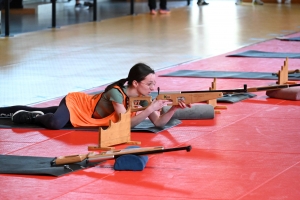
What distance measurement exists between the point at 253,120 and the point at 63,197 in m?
2.84

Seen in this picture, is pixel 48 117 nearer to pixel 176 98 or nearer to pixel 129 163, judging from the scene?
pixel 176 98

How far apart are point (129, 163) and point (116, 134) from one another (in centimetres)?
75

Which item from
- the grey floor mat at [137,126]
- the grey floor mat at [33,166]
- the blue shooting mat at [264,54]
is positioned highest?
the grey floor mat at [33,166]

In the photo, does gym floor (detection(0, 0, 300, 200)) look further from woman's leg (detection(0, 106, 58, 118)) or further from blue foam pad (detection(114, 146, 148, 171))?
woman's leg (detection(0, 106, 58, 118))

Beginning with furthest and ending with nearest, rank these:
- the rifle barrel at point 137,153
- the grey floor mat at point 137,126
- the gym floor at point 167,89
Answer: the grey floor mat at point 137,126
the rifle barrel at point 137,153
the gym floor at point 167,89

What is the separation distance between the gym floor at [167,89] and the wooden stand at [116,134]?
18 cm

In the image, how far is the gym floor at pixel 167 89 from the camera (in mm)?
4777

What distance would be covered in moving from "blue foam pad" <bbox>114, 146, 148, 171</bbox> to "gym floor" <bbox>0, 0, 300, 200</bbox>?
5 cm

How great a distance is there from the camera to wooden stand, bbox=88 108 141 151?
5.62 metres

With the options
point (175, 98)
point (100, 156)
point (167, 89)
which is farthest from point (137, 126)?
point (167, 89)

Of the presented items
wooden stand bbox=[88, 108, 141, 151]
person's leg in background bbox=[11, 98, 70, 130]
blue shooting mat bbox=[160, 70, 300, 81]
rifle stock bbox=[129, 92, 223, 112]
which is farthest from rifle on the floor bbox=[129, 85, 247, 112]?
blue shooting mat bbox=[160, 70, 300, 81]

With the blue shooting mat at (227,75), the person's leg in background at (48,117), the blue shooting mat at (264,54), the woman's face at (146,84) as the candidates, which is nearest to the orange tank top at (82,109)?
the person's leg in background at (48,117)

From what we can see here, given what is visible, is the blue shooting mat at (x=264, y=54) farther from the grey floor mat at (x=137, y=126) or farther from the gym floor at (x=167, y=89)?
the grey floor mat at (x=137, y=126)

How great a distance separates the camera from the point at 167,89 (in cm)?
878
